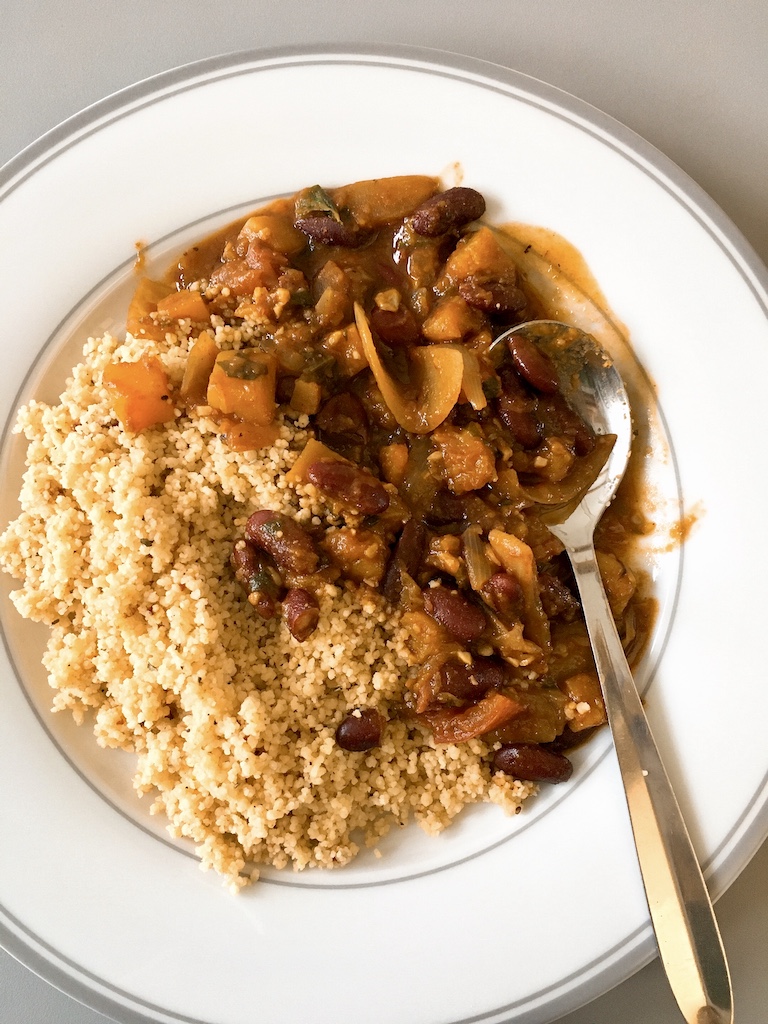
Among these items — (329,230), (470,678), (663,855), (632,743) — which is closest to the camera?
(663,855)

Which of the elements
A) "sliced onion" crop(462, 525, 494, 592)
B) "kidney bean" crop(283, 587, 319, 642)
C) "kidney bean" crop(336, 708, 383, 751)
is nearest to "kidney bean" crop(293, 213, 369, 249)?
"sliced onion" crop(462, 525, 494, 592)

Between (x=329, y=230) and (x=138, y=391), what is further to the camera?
(x=329, y=230)

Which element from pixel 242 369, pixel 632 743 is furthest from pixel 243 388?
pixel 632 743

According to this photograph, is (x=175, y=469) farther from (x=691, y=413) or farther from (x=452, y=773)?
(x=691, y=413)

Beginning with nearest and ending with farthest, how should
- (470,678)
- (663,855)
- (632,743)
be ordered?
(663,855)
(632,743)
(470,678)

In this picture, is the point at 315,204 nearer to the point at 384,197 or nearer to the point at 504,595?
the point at 384,197

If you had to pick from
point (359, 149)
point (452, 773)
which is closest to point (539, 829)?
point (452, 773)

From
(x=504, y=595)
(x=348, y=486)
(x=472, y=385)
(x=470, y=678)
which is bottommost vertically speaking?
(x=470, y=678)
